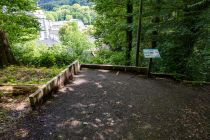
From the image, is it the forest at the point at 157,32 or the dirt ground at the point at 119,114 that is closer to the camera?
the dirt ground at the point at 119,114

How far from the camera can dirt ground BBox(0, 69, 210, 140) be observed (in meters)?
3.82

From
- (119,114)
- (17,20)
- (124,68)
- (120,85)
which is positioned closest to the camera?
(119,114)

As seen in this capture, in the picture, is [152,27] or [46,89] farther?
[152,27]

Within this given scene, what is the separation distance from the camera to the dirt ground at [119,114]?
3820 mm

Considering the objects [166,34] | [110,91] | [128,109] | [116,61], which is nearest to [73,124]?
[128,109]

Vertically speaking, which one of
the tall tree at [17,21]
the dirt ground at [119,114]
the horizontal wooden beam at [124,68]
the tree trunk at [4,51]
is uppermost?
the tall tree at [17,21]

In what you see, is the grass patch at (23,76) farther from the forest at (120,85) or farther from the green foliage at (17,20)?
the green foliage at (17,20)

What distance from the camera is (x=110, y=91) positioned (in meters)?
6.09

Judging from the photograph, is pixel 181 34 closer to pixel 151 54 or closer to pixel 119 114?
pixel 151 54

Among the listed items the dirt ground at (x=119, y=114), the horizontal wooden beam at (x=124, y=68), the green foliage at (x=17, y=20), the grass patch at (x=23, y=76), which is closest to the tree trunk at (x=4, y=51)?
the grass patch at (x=23, y=76)

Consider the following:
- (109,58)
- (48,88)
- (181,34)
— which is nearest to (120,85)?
(48,88)

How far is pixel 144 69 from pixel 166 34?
196cm

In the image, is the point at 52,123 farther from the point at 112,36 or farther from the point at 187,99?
the point at 112,36

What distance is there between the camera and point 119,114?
4.63m
